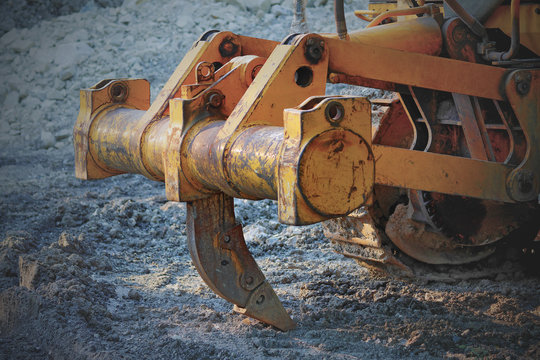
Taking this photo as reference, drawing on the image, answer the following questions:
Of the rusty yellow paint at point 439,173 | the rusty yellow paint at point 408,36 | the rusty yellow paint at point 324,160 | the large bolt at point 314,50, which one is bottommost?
the rusty yellow paint at point 439,173

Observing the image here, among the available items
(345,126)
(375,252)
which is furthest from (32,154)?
(345,126)

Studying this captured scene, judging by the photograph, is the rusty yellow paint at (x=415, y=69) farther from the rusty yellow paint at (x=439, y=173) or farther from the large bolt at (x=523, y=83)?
the rusty yellow paint at (x=439, y=173)

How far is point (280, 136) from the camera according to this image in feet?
8.45

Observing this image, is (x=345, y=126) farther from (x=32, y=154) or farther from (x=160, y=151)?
(x=32, y=154)

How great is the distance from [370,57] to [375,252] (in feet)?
4.65

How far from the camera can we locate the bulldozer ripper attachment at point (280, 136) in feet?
8.11

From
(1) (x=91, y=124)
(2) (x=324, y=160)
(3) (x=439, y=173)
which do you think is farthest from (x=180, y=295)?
(2) (x=324, y=160)

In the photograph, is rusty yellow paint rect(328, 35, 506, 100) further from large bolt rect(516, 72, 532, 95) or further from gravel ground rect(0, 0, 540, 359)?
gravel ground rect(0, 0, 540, 359)

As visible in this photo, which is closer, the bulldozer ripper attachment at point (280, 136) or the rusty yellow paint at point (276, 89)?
the bulldozer ripper attachment at point (280, 136)

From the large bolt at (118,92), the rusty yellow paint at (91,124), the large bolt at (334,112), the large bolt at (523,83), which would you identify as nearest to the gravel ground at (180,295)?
the rusty yellow paint at (91,124)

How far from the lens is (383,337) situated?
361 centimetres

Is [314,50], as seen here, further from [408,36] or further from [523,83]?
[523,83]

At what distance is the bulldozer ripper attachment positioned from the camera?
8.11 feet

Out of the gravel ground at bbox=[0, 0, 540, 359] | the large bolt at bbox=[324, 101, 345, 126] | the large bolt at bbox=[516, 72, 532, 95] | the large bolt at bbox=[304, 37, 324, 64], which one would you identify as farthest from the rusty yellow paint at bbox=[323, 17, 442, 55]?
the gravel ground at bbox=[0, 0, 540, 359]
